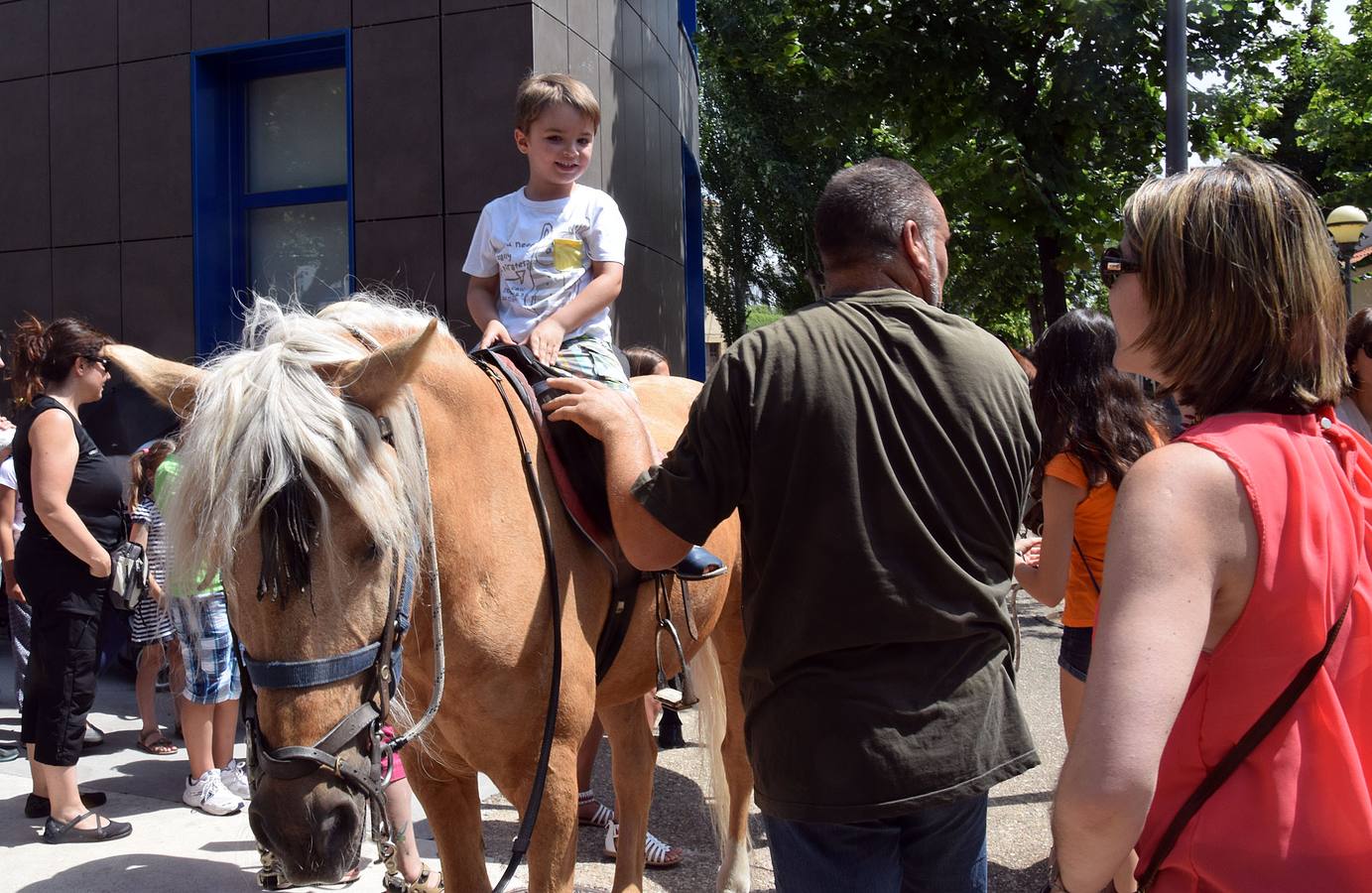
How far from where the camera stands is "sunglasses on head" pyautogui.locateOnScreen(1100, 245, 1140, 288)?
4.58ft

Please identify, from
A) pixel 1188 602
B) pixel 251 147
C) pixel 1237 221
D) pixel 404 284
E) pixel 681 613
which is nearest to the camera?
pixel 1188 602

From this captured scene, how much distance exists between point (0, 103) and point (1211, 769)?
30.4 feet

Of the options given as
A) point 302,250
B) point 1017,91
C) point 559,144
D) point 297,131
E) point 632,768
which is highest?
point 1017,91

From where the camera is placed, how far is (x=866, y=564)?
1.81 m

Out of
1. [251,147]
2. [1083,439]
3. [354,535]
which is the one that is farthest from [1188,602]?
[251,147]

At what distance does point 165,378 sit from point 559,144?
1693 millimetres

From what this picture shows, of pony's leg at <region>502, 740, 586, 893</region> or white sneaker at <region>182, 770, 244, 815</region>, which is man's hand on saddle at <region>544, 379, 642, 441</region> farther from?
white sneaker at <region>182, 770, 244, 815</region>

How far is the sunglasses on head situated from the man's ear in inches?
24.1

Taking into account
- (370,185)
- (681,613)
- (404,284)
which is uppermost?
(370,185)

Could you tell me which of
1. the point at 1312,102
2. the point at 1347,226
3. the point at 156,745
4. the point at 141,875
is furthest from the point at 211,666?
the point at 1312,102

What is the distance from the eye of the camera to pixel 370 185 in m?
6.92

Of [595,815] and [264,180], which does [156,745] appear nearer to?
[595,815]

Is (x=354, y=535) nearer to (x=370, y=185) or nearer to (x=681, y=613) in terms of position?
(x=681, y=613)

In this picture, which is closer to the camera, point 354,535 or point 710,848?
point 354,535
